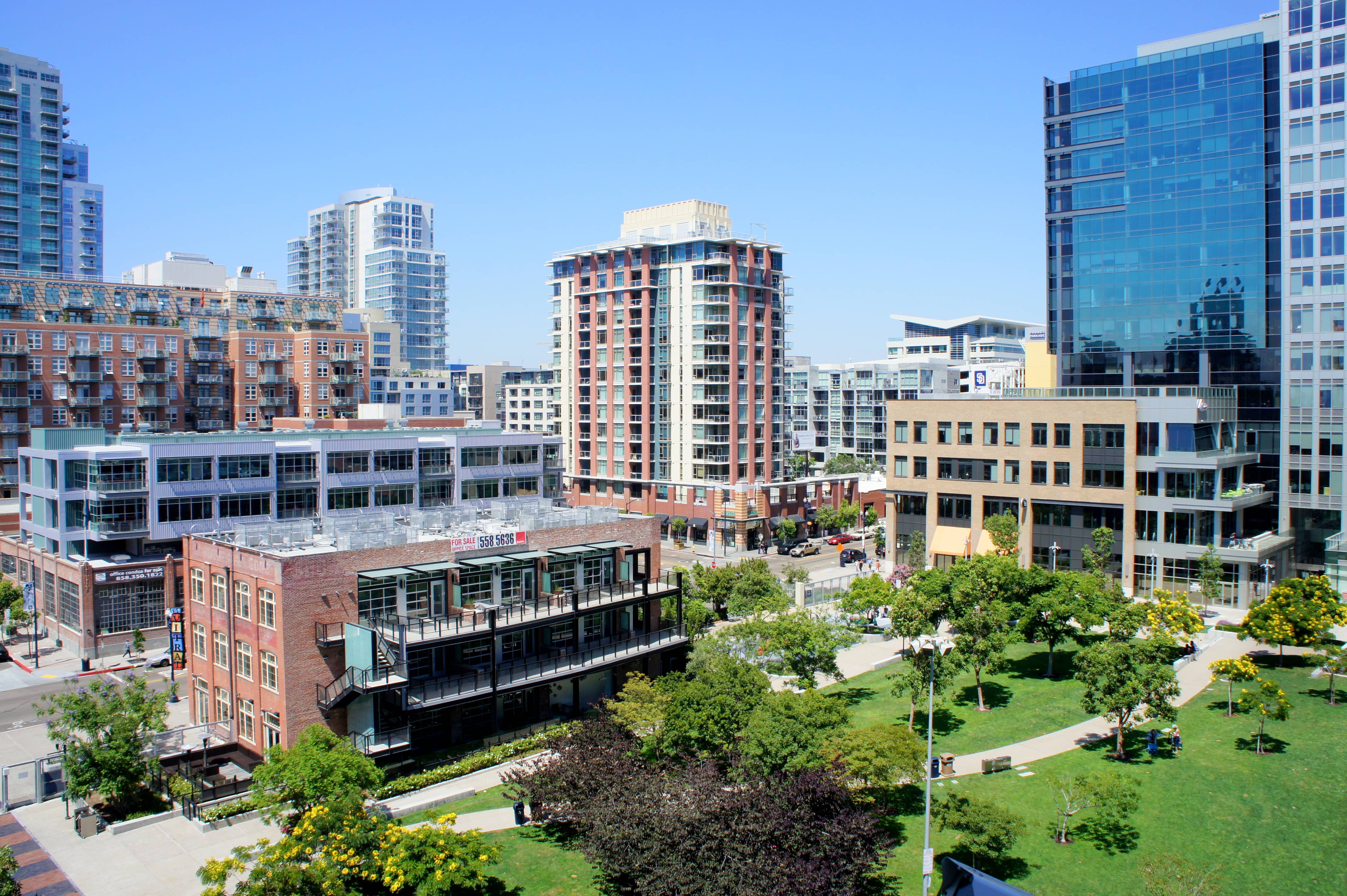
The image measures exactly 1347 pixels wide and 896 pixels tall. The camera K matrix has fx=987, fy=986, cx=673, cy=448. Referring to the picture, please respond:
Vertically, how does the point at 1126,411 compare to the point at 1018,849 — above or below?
above

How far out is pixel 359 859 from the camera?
29844 millimetres

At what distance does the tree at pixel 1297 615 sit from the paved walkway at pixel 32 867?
5767 cm

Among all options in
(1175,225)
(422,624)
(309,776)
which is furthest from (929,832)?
(1175,225)

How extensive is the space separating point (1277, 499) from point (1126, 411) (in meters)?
16.9

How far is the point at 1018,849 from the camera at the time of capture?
3638cm

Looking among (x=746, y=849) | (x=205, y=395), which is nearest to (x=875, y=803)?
(x=746, y=849)

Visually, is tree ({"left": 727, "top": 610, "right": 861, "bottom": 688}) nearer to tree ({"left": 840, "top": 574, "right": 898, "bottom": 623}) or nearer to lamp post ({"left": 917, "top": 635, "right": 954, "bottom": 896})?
lamp post ({"left": 917, "top": 635, "right": 954, "bottom": 896})

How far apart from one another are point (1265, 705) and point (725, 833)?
31.0m

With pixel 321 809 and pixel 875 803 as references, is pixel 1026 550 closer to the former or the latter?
pixel 875 803

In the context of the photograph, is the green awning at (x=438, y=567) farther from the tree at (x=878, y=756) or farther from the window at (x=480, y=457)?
the window at (x=480, y=457)

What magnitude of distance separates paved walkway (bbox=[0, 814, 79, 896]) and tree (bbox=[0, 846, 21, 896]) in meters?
5.48

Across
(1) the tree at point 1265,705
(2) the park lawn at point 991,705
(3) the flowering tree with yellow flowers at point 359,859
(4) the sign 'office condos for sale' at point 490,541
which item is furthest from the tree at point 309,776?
(1) the tree at point 1265,705

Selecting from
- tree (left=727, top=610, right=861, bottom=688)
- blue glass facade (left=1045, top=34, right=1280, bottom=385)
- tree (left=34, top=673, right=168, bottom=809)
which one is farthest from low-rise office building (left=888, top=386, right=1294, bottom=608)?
tree (left=34, top=673, right=168, bottom=809)

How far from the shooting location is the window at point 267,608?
43688mm
